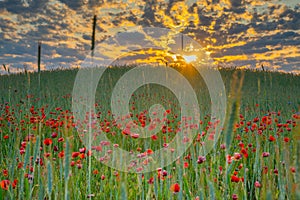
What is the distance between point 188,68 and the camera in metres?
17.3

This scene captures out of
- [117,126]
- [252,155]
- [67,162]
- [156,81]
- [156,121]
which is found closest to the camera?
[67,162]

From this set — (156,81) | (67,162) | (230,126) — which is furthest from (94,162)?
(156,81)

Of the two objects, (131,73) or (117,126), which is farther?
(131,73)

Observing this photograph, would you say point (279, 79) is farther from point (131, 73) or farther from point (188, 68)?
point (131, 73)

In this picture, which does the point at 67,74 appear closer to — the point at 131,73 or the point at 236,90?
the point at 131,73

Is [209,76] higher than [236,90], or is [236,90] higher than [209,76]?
[209,76]

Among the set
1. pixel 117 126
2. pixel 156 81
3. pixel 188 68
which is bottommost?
pixel 117 126

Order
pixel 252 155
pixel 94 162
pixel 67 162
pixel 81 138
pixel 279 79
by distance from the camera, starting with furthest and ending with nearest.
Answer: pixel 279 79
pixel 81 138
pixel 252 155
pixel 94 162
pixel 67 162

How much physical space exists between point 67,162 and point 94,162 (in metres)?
2.52

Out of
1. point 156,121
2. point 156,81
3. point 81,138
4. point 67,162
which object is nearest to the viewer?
point 67,162

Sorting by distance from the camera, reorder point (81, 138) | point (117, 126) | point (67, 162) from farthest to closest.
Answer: point (117, 126)
point (81, 138)
point (67, 162)

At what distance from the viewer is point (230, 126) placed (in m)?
0.62

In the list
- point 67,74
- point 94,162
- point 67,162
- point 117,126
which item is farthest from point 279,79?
point 67,162

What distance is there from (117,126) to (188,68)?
43.4 ft
